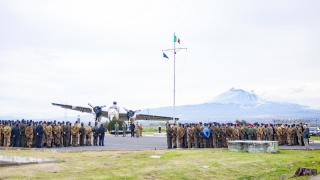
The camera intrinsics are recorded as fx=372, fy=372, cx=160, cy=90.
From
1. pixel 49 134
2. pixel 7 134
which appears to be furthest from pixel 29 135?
pixel 7 134

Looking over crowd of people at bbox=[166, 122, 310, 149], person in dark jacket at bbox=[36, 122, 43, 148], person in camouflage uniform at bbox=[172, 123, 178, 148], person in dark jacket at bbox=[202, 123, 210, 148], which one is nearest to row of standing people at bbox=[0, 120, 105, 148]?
person in dark jacket at bbox=[36, 122, 43, 148]

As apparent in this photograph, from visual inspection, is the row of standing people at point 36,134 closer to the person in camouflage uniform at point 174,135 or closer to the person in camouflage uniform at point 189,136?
the person in camouflage uniform at point 174,135

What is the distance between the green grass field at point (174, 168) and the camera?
11359mm

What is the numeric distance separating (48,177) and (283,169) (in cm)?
830

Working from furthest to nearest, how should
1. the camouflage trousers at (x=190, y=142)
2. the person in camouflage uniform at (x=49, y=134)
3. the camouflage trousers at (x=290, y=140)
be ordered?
the camouflage trousers at (x=290, y=140), the person in camouflage uniform at (x=49, y=134), the camouflage trousers at (x=190, y=142)

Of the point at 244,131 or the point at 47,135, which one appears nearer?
Answer: the point at 47,135

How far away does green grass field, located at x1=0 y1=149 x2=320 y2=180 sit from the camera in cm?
1136

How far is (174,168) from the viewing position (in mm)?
13117

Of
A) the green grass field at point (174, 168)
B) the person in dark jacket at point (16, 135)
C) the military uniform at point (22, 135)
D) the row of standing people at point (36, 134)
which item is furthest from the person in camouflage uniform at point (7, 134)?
the green grass field at point (174, 168)

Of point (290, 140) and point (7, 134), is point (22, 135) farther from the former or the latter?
point (290, 140)

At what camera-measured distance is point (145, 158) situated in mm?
15898

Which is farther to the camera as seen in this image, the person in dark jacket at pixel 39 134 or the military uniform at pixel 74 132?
the military uniform at pixel 74 132

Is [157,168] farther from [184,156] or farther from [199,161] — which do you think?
[184,156]

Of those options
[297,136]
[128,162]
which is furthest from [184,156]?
[297,136]
